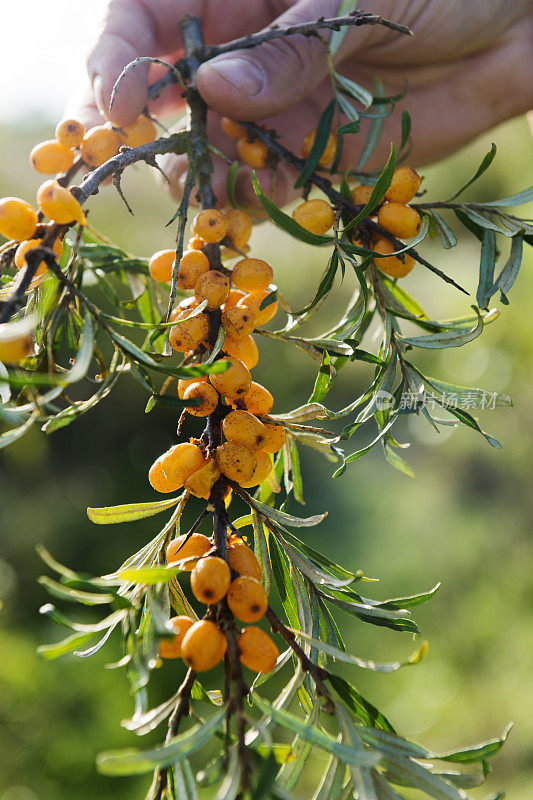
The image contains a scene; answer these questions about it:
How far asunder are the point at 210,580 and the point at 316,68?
741mm

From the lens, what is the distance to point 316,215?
51 centimetres

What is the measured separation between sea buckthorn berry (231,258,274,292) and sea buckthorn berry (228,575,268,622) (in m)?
0.22

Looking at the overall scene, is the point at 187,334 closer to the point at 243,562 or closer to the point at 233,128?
the point at 243,562

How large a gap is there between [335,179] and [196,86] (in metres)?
0.60

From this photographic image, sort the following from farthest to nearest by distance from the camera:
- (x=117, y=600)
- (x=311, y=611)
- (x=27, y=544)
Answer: (x=27, y=544) < (x=311, y=611) < (x=117, y=600)

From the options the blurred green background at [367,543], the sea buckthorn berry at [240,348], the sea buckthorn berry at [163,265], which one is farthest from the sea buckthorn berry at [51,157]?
the blurred green background at [367,543]

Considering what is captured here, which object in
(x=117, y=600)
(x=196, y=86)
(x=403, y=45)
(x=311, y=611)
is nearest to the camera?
(x=117, y=600)

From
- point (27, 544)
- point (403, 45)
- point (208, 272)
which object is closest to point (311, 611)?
point (208, 272)

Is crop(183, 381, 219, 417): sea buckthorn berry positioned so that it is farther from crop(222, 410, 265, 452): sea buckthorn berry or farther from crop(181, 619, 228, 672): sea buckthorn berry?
crop(181, 619, 228, 672): sea buckthorn berry

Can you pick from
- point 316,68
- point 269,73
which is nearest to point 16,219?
point 269,73

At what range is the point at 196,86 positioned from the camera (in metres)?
0.60

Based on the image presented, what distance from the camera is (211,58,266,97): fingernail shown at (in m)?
0.63

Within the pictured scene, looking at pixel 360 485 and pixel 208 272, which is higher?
pixel 208 272

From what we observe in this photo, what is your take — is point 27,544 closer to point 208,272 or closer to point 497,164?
point 208,272
